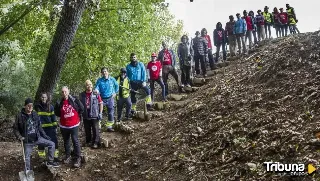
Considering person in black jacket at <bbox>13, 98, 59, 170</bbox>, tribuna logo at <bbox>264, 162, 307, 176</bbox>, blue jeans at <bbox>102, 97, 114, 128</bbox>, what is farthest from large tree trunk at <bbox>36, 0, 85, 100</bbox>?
tribuna logo at <bbox>264, 162, 307, 176</bbox>

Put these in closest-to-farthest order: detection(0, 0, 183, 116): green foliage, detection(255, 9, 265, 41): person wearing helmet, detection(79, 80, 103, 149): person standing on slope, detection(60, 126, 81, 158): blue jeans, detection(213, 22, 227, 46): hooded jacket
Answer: detection(60, 126, 81, 158): blue jeans → detection(79, 80, 103, 149): person standing on slope → detection(0, 0, 183, 116): green foliage → detection(213, 22, 227, 46): hooded jacket → detection(255, 9, 265, 41): person wearing helmet

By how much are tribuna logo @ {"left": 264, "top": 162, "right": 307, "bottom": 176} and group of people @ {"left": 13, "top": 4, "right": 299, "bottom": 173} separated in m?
4.81

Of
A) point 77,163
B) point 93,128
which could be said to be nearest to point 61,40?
point 93,128

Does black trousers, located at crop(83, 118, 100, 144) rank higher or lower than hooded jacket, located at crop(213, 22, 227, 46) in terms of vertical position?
lower

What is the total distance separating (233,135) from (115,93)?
4.68 m

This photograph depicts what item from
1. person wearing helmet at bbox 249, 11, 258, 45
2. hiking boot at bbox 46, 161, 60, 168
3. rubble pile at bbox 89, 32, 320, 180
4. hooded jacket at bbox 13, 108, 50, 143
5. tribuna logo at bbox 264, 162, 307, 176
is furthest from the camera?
person wearing helmet at bbox 249, 11, 258, 45

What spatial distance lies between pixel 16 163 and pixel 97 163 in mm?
2189

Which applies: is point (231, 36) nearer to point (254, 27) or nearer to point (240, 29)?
point (240, 29)

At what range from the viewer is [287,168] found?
Result: 510cm

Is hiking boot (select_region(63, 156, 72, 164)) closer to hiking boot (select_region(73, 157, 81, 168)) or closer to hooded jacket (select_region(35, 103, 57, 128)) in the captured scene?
hiking boot (select_region(73, 157, 81, 168))

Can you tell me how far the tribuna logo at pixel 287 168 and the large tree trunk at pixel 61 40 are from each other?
6.18 metres

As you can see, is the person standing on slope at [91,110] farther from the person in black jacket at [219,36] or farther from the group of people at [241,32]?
the person in black jacket at [219,36]

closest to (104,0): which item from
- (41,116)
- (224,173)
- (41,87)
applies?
(41,87)

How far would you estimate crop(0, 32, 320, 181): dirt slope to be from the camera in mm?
5754
